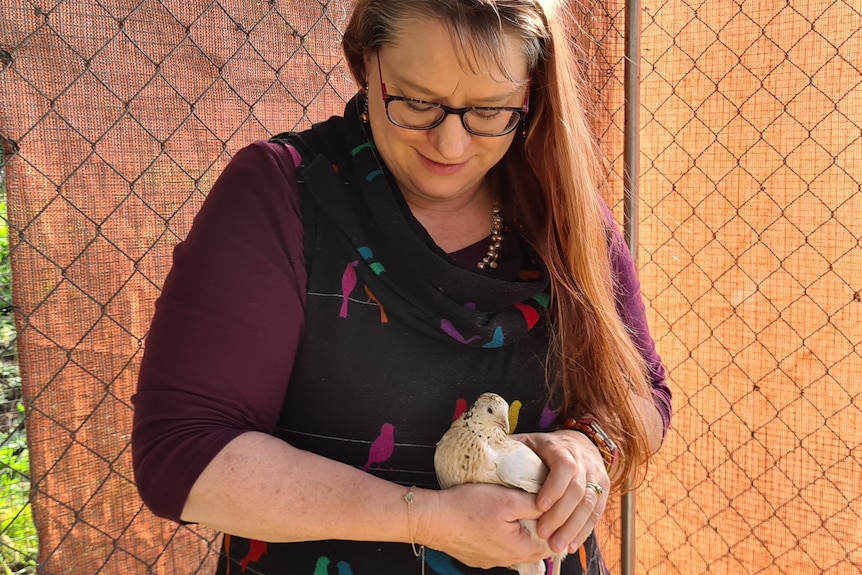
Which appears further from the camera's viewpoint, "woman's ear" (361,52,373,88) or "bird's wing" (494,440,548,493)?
"woman's ear" (361,52,373,88)

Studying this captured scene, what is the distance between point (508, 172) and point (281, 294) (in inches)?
17.2

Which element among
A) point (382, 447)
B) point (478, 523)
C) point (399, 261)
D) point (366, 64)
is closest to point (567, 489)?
point (478, 523)

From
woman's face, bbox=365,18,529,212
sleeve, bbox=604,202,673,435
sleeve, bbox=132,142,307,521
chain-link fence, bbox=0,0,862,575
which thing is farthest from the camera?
chain-link fence, bbox=0,0,862,575

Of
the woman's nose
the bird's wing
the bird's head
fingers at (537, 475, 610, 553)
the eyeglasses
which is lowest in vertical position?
fingers at (537, 475, 610, 553)

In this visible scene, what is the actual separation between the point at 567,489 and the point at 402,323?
274 millimetres

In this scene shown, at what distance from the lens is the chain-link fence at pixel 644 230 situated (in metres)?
1.39

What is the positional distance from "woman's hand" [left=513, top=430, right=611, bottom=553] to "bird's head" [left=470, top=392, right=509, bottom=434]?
0.11 feet

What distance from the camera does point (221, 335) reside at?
28.1 inches

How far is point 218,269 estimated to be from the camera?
2.39 feet

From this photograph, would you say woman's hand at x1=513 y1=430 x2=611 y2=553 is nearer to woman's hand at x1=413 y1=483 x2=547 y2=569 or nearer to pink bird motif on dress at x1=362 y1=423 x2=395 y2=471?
woman's hand at x1=413 y1=483 x2=547 y2=569

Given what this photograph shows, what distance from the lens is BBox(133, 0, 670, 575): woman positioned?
71 cm

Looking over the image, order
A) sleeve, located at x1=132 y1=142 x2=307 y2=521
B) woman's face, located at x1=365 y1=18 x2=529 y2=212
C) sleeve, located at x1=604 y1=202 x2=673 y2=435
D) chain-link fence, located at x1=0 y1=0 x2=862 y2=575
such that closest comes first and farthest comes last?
sleeve, located at x1=132 y1=142 x2=307 y2=521 → woman's face, located at x1=365 y1=18 x2=529 y2=212 → sleeve, located at x1=604 y1=202 x2=673 y2=435 → chain-link fence, located at x1=0 y1=0 x2=862 y2=575

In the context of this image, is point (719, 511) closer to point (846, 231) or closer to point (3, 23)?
point (846, 231)

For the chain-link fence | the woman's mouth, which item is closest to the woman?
the woman's mouth
